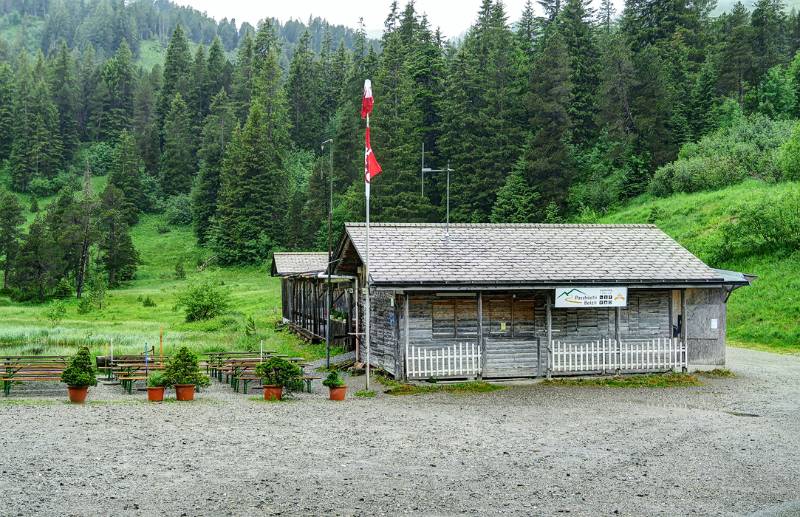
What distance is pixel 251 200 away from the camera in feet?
252

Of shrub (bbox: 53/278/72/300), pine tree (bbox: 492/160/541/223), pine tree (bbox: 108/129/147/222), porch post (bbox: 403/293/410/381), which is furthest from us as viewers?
pine tree (bbox: 108/129/147/222)

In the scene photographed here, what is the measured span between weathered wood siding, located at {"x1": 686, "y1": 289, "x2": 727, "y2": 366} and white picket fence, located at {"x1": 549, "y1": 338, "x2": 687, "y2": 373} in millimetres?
684

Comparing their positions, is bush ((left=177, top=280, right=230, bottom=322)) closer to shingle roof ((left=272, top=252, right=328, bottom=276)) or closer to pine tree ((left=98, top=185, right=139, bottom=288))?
shingle roof ((left=272, top=252, right=328, bottom=276))

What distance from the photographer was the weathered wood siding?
23688 millimetres

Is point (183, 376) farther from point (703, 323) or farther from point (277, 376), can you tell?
point (703, 323)

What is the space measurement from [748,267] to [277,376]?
2671 cm

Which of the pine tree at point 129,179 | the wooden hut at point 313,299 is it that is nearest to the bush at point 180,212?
the pine tree at point 129,179

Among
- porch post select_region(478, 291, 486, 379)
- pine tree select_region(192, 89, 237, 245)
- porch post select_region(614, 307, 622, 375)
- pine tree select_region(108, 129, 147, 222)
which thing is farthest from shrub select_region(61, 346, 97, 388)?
pine tree select_region(108, 129, 147, 222)

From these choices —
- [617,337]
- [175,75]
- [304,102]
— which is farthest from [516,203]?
[175,75]

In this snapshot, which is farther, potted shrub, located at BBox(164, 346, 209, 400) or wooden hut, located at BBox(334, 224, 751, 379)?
wooden hut, located at BBox(334, 224, 751, 379)

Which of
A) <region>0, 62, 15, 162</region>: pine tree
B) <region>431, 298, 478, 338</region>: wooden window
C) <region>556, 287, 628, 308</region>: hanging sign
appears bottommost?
<region>431, 298, 478, 338</region>: wooden window

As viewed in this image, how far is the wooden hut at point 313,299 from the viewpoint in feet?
91.7

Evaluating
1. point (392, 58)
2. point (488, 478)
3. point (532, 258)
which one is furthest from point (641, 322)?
point (392, 58)

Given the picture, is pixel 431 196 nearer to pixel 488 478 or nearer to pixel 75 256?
pixel 75 256
